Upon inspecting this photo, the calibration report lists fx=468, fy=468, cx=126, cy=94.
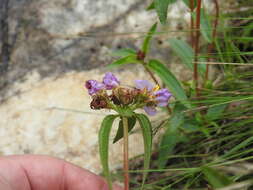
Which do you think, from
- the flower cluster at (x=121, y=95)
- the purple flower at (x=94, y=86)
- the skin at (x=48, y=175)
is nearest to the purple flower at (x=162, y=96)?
the flower cluster at (x=121, y=95)

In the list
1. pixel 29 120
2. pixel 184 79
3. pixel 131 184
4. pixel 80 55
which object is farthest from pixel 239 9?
pixel 29 120

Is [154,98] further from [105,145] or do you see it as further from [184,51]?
[184,51]

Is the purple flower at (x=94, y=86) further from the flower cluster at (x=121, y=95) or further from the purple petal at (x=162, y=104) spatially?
the purple petal at (x=162, y=104)

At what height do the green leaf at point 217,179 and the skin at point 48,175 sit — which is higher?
the green leaf at point 217,179

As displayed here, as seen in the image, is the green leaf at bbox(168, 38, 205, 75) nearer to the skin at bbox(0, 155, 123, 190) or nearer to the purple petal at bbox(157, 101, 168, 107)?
the purple petal at bbox(157, 101, 168, 107)

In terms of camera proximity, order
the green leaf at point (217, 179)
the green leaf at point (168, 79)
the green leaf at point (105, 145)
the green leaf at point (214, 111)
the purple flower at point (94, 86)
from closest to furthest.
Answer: the green leaf at point (217, 179) → the green leaf at point (105, 145) → the purple flower at point (94, 86) → the green leaf at point (168, 79) → the green leaf at point (214, 111)

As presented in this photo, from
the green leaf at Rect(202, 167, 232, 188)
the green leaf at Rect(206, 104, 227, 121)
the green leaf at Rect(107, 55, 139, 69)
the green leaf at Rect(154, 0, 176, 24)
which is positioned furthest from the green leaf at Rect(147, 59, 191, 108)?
the green leaf at Rect(202, 167, 232, 188)

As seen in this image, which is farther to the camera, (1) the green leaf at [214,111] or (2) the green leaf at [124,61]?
(1) the green leaf at [214,111]

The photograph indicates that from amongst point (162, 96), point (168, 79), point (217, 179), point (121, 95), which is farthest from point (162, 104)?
point (217, 179)
